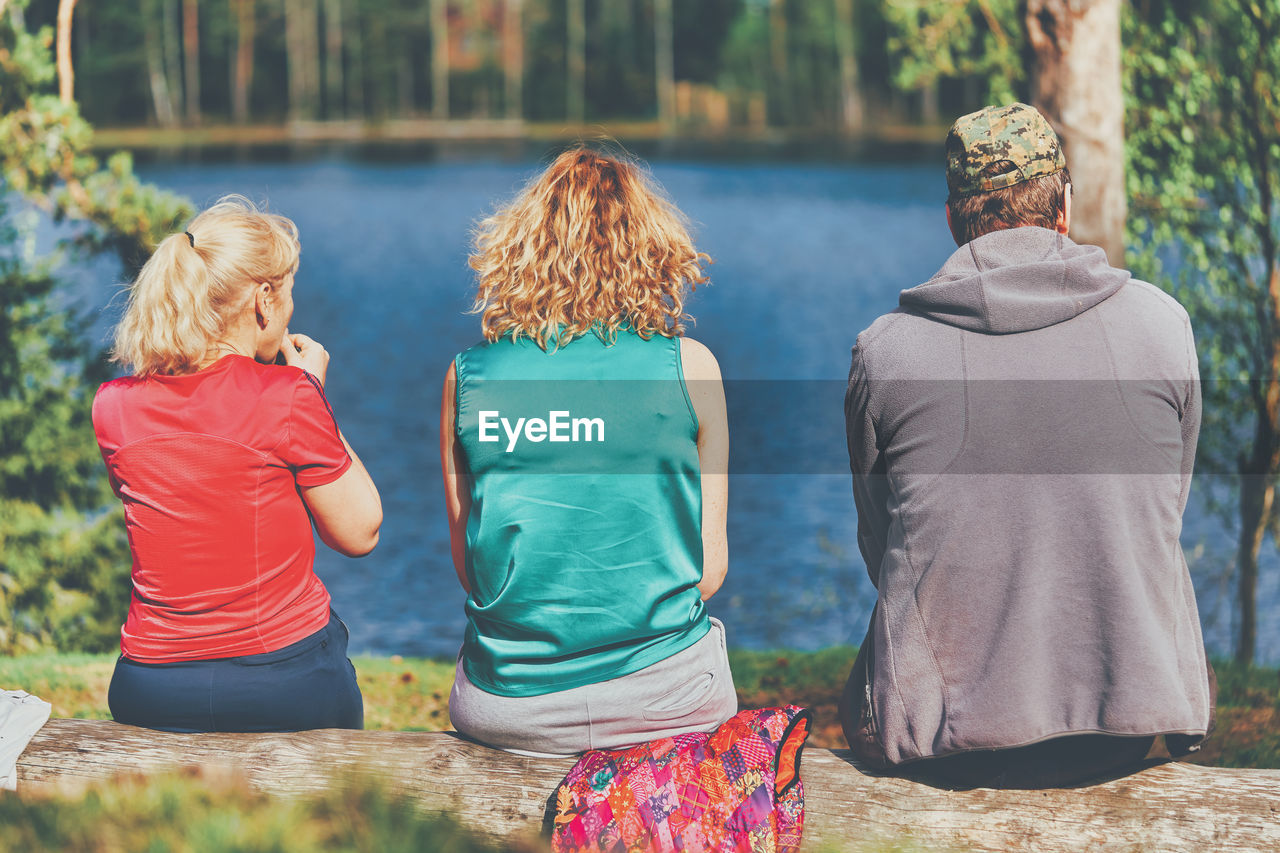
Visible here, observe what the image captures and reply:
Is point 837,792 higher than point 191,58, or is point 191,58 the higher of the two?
point 191,58

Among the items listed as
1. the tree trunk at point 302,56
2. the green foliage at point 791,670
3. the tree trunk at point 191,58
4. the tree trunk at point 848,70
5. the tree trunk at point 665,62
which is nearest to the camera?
the green foliage at point 791,670

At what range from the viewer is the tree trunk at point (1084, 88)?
5.07 metres

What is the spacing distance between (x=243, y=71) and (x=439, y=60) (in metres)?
10.4

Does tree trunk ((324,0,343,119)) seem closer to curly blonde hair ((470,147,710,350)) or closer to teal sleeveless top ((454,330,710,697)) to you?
curly blonde hair ((470,147,710,350))

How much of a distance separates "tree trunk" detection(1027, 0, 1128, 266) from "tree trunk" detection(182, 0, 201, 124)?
55228 mm

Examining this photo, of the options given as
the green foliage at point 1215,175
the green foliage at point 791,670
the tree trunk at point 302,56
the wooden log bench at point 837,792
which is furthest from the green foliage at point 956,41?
the tree trunk at point 302,56

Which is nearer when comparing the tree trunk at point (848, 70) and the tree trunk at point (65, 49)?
the tree trunk at point (65, 49)

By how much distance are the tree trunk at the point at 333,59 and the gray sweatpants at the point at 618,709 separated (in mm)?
64025

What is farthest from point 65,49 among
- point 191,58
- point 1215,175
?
point 191,58

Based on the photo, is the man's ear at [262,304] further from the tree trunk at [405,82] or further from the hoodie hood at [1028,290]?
the tree trunk at [405,82]

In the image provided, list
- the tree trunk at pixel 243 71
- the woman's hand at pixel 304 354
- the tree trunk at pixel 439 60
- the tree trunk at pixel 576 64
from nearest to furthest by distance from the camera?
the woman's hand at pixel 304 354, the tree trunk at pixel 243 71, the tree trunk at pixel 439 60, the tree trunk at pixel 576 64

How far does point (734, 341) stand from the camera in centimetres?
2069

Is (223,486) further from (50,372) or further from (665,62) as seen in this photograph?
(665,62)

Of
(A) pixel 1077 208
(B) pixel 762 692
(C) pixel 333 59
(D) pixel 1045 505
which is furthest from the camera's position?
(C) pixel 333 59
